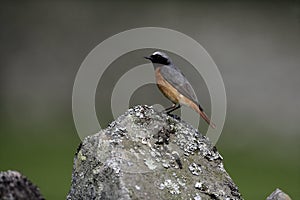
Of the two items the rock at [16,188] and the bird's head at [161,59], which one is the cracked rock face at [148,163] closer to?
the rock at [16,188]

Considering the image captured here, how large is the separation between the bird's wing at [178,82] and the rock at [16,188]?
4.31 ft

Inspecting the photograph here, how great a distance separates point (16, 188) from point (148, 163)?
62cm

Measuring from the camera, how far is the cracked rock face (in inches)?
124

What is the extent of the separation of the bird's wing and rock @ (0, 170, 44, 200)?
1.31 metres

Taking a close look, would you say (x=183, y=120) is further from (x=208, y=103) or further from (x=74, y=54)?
(x=74, y=54)

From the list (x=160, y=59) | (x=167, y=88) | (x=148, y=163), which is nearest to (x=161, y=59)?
(x=160, y=59)

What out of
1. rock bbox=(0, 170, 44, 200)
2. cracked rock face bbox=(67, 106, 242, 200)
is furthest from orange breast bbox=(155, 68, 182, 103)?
rock bbox=(0, 170, 44, 200)

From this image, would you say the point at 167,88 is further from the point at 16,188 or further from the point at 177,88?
the point at 16,188

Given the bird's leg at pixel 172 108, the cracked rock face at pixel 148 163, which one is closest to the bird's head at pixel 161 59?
the bird's leg at pixel 172 108

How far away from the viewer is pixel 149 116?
3.45m

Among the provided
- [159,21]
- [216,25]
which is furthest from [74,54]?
[216,25]

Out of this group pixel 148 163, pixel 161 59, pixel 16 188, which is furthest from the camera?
pixel 161 59

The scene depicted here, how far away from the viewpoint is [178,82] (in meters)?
3.99

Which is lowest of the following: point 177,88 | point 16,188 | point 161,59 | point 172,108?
point 16,188
